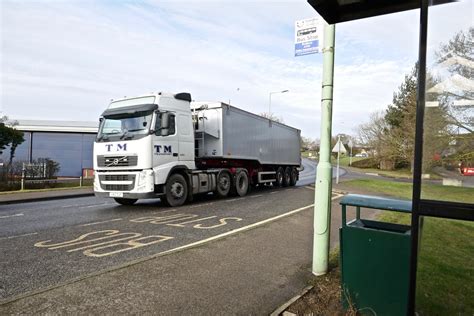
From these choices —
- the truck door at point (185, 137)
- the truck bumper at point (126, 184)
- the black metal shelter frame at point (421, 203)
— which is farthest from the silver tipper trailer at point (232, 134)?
the black metal shelter frame at point (421, 203)

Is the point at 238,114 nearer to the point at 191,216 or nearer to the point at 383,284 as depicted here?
the point at 191,216

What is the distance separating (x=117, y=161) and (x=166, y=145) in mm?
1491

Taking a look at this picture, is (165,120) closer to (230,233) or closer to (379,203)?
(230,233)

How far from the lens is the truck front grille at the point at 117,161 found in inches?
374

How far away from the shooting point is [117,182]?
9812mm

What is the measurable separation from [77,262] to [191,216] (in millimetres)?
4199

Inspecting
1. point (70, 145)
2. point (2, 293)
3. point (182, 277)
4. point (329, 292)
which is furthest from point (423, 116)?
point (70, 145)

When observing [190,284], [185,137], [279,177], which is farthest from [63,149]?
[190,284]

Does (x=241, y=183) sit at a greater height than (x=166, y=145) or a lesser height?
lesser

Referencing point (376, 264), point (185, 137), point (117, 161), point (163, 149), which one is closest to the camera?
point (376, 264)

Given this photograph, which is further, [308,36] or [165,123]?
[165,123]

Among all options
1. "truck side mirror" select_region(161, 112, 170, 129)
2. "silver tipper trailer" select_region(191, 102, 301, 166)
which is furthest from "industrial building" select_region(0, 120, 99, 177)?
"truck side mirror" select_region(161, 112, 170, 129)

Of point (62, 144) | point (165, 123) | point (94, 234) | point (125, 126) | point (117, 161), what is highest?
point (165, 123)

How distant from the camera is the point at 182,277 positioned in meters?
4.15
